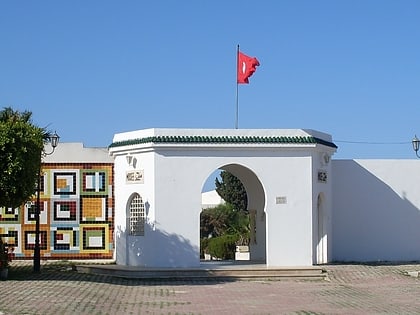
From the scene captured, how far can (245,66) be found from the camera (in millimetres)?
24031

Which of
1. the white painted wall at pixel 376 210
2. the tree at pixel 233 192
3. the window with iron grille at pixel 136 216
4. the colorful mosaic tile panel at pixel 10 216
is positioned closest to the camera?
the window with iron grille at pixel 136 216

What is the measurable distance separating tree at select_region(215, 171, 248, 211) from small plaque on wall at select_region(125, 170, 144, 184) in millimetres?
26577

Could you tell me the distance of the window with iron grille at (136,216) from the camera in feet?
76.8

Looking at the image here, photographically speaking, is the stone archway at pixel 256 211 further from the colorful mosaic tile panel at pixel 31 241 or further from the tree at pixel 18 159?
the tree at pixel 18 159

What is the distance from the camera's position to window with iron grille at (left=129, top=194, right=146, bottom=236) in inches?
922

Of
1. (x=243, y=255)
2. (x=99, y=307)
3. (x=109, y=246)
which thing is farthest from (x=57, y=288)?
(x=243, y=255)

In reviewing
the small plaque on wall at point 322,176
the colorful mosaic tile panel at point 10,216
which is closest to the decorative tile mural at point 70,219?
the colorful mosaic tile panel at point 10,216

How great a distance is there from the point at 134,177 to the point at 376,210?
8487 millimetres

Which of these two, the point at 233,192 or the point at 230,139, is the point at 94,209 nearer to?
the point at 230,139

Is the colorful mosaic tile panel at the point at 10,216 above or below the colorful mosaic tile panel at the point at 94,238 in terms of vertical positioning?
above

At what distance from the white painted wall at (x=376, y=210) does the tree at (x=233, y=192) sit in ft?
78.5

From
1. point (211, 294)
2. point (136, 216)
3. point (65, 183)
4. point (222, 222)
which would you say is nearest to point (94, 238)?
point (65, 183)

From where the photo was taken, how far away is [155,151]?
878 inches

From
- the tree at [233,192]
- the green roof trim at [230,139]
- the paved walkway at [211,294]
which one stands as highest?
the green roof trim at [230,139]
